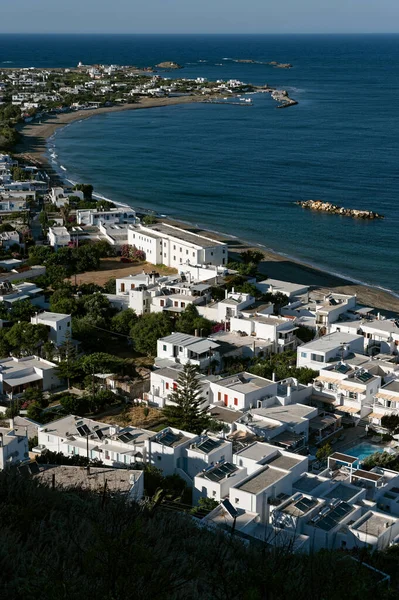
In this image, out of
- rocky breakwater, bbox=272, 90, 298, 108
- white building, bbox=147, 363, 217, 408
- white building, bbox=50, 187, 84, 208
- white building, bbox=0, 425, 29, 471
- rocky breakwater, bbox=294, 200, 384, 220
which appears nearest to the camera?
white building, bbox=0, 425, 29, 471

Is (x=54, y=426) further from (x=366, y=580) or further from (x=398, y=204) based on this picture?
(x=398, y=204)

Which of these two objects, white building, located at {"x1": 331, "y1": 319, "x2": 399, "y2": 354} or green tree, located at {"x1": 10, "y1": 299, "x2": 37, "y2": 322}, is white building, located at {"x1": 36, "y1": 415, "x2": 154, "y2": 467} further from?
white building, located at {"x1": 331, "y1": 319, "x2": 399, "y2": 354}

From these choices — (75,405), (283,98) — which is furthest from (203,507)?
(283,98)

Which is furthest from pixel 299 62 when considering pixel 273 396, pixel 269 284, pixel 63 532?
pixel 63 532

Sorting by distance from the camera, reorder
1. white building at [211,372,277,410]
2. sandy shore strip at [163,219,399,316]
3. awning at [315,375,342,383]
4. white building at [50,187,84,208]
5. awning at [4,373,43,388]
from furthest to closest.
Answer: white building at [50,187,84,208] → sandy shore strip at [163,219,399,316] → awning at [4,373,43,388] → awning at [315,375,342,383] → white building at [211,372,277,410]

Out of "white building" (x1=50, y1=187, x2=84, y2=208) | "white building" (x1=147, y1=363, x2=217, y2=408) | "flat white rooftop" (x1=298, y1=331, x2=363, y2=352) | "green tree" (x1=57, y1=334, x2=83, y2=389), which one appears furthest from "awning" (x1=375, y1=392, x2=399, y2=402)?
"white building" (x1=50, y1=187, x2=84, y2=208)

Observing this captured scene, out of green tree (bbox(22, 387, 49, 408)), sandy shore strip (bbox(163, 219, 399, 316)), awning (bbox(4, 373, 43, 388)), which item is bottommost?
sandy shore strip (bbox(163, 219, 399, 316))

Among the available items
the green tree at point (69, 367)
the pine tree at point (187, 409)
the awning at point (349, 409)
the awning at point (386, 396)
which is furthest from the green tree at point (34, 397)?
the awning at point (386, 396)

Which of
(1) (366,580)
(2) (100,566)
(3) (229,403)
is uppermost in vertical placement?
(2) (100,566)
